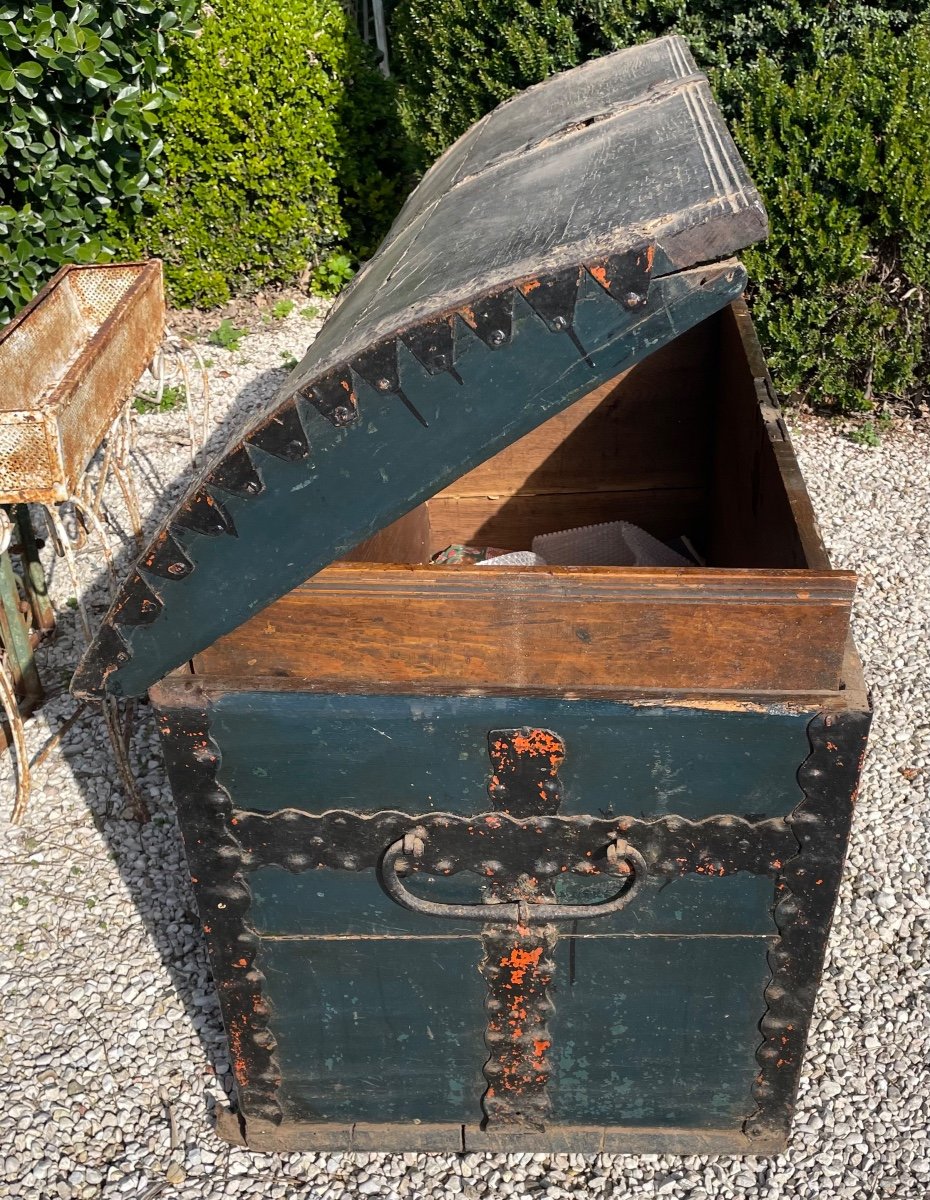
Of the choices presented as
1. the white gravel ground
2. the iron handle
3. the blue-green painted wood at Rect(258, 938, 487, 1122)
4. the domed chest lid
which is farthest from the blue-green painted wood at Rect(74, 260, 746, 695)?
the white gravel ground

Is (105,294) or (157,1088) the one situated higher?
(105,294)

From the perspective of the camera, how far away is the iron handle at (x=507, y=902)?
172 centimetres

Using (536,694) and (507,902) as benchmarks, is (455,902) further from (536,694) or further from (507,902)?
(536,694)

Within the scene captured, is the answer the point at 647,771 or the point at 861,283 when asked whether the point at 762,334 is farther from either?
the point at 647,771

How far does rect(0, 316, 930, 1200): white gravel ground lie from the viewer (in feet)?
7.33

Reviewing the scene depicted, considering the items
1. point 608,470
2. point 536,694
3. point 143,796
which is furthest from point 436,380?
point 143,796

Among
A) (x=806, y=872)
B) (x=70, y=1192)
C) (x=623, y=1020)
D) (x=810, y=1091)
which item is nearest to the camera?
(x=806, y=872)

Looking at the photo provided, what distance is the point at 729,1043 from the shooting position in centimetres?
196

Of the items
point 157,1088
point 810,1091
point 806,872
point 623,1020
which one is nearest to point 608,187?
point 806,872

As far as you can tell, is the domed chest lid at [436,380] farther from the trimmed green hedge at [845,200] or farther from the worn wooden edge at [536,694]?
the trimmed green hedge at [845,200]

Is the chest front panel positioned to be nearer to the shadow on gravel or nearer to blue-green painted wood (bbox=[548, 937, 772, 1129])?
blue-green painted wood (bbox=[548, 937, 772, 1129])

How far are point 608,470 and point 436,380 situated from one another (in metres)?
1.71

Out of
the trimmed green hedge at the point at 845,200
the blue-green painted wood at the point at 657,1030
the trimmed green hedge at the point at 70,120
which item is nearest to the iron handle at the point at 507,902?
the blue-green painted wood at the point at 657,1030

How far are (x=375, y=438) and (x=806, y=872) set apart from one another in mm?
994
